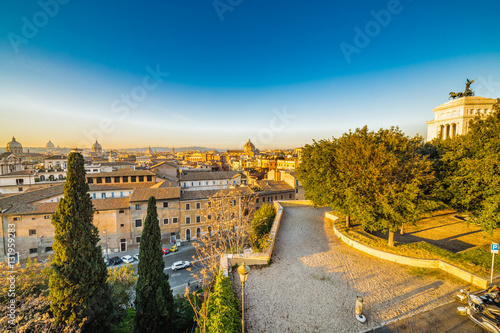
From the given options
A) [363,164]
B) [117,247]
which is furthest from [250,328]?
[117,247]

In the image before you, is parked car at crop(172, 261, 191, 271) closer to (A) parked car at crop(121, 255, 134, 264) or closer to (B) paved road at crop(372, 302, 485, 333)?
(A) parked car at crop(121, 255, 134, 264)

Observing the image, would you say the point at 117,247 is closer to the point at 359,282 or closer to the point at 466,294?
the point at 359,282

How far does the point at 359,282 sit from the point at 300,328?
173 inches

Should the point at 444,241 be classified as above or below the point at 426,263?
below

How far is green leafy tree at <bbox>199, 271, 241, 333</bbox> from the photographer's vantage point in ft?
22.6

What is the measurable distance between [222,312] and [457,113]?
160ft

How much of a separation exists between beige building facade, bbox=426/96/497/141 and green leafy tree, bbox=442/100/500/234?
869 inches

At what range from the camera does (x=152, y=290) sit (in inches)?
389

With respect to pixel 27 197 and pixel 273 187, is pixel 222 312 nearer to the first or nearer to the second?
pixel 27 197

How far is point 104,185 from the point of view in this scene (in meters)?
32.4

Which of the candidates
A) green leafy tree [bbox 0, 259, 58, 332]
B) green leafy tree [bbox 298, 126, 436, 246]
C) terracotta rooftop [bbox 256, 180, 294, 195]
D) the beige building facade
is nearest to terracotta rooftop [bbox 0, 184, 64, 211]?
green leafy tree [bbox 0, 259, 58, 332]

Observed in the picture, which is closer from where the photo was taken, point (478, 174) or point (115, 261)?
point (478, 174)

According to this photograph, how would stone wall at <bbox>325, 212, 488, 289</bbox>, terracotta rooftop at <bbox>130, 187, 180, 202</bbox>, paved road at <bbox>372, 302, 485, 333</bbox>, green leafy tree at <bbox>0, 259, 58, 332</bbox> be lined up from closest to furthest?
green leafy tree at <bbox>0, 259, 58, 332</bbox>, paved road at <bbox>372, 302, 485, 333</bbox>, stone wall at <bbox>325, 212, 488, 289</bbox>, terracotta rooftop at <bbox>130, 187, 180, 202</bbox>

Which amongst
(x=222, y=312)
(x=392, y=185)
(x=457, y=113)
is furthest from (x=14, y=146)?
(x=457, y=113)
